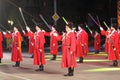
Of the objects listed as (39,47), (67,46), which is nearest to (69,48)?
(67,46)

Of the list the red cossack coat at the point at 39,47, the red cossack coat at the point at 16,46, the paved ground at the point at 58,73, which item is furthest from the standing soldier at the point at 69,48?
the red cossack coat at the point at 16,46

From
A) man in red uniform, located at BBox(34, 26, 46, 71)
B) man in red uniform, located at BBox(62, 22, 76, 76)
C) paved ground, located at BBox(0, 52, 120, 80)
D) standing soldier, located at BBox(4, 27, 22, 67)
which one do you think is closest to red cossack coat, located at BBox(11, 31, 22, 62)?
standing soldier, located at BBox(4, 27, 22, 67)

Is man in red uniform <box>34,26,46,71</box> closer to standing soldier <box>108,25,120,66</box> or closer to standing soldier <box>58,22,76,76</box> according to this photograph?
standing soldier <box>58,22,76,76</box>

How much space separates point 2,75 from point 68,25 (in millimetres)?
3306

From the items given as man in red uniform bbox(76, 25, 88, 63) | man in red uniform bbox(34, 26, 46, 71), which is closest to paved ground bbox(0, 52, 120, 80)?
man in red uniform bbox(34, 26, 46, 71)

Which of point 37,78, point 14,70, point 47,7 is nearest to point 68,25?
point 37,78

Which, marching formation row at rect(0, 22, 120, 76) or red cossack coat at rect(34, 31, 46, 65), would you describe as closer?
marching formation row at rect(0, 22, 120, 76)

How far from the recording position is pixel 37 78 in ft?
58.9

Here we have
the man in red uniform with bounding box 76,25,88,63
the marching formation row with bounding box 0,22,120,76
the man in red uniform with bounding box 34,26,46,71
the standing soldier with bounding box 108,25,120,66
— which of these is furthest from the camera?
the man in red uniform with bounding box 76,25,88,63

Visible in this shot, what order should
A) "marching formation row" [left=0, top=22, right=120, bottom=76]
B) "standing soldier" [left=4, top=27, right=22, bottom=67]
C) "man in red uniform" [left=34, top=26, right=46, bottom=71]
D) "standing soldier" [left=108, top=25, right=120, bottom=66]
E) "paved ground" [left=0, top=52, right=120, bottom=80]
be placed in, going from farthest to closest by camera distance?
"standing soldier" [left=108, top=25, right=120, bottom=66] → "standing soldier" [left=4, top=27, right=22, bottom=67] → "man in red uniform" [left=34, top=26, right=46, bottom=71] → "marching formation row" [left=0, top=22, right=120, bottom=76] → "paved ground" [left=0, top=52, right=120, bottom=80]

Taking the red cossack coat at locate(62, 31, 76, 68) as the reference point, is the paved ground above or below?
below

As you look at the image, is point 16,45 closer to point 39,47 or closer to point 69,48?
point 39,47

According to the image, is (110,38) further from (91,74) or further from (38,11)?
(38,11)

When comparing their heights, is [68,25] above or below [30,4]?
below
